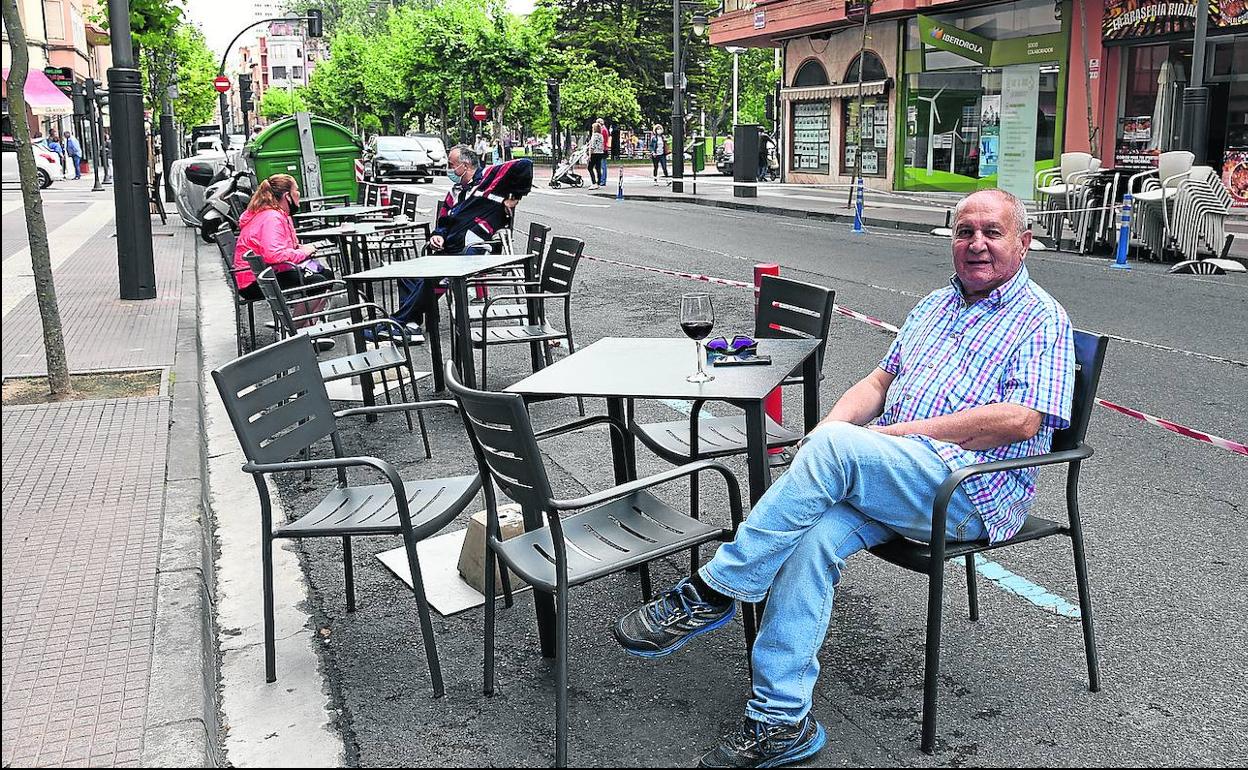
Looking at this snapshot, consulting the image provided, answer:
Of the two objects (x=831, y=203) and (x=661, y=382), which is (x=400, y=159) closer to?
(x=831, y=203)

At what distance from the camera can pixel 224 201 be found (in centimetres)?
1772

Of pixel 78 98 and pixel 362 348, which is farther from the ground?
pixel 78 98

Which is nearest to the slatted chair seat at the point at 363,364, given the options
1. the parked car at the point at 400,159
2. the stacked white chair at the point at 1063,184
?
the stacked white chair at the point at 1063,184

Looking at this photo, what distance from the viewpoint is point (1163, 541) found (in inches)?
197

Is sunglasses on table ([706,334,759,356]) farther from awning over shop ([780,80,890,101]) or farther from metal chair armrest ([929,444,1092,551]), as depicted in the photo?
awning over shop ([780,80,890,101])

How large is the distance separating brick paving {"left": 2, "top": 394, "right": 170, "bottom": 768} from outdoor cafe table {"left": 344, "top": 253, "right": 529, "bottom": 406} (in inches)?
57.1

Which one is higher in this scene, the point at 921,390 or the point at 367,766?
the point at 921,390

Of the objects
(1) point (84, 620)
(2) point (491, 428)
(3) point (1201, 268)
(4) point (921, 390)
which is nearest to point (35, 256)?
(1) point (84, 620)

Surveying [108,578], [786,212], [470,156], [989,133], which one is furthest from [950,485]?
[989,133]

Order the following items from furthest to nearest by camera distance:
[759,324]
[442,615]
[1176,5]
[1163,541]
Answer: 1. [1176,5]
2. [759,324]
3. [1163,541]
4. [442,615]

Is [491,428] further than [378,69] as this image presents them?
No

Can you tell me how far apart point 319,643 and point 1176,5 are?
75.0 ft

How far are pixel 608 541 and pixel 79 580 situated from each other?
7.15 ft

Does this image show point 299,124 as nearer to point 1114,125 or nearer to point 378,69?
point 1114,125
